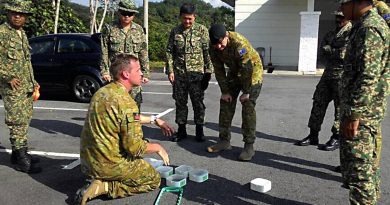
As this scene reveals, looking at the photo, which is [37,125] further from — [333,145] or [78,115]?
[333,145]

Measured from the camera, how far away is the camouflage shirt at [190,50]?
17.4 feet

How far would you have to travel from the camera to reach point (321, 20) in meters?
17.5

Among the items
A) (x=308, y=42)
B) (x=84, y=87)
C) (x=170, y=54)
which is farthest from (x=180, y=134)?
(x=308, y=42)

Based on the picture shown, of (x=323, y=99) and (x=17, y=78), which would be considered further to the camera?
(x=323, y=99)

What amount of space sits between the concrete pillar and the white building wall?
152cm

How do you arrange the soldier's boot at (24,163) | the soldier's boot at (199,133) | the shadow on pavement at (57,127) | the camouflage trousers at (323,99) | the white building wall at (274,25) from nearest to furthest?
the soldier's boot at (24,163)
the camouflage trousers at (323,99)
the soldier's boot at (199,133)
the shadow on pavement at (57,127)
the white building wall at (274,25)

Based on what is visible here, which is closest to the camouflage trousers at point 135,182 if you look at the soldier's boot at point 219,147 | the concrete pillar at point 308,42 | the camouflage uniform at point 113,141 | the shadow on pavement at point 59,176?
the camouflage uniform at point 113,141

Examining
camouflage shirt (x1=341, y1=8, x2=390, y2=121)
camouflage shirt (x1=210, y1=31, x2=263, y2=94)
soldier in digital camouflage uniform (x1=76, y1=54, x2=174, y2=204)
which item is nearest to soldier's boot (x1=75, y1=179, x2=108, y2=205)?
soldier in digital camouflage uniform (x1=76, y1=54, x2=174, y2=204)

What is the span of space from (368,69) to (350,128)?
18.3 inches

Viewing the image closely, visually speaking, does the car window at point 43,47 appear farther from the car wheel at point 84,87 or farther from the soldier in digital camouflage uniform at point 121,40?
the soldier in digital camouflage uniform at point 121,40

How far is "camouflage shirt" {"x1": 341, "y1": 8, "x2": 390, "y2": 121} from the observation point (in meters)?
2.75

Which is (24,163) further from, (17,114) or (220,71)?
(220,71)

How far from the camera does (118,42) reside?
5.05 metres

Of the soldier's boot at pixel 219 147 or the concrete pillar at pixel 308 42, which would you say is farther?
the concrete pillar at pixel 308 42
